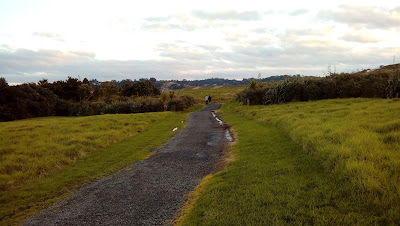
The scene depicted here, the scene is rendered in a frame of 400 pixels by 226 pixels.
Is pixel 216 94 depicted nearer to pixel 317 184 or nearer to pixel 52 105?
pixel 52 105

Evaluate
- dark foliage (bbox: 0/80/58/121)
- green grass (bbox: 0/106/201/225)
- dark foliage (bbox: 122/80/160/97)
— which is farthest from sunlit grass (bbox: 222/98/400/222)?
dark foliage (bbox: 122/80/160/97)

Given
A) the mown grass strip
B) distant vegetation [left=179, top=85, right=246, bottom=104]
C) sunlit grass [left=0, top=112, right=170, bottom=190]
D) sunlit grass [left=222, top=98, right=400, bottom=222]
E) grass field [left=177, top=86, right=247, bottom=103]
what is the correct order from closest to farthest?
the mown grass strip
sunlit grass [left=222, top=98, right=400, bottom=222]
sunlit grass [left=0, top=112, right=170, bottom=190]
distant vegetation [left=179, top=85, right=246, bottom=104]
grass field [left=177, top=86, right=247, bottom=103]

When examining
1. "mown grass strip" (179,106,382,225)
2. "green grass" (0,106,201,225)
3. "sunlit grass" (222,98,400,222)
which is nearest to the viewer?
"mown grass strip" (179,106,382,225)

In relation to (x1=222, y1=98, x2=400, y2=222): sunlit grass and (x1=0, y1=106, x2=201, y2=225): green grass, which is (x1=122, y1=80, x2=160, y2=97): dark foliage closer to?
(x1=0, y1=106, x2=201, y2=225): green grass

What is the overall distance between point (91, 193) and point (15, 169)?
5.19m

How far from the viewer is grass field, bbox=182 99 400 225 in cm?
579

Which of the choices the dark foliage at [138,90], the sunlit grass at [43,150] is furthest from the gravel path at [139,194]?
the dark foliage at [138,90]

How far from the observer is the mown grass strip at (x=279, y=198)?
576cm

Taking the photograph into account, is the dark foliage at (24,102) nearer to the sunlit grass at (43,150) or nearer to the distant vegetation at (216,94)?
the sunlit grass at (43,150)

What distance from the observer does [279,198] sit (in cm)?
679

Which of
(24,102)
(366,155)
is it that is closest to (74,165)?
(366,155)

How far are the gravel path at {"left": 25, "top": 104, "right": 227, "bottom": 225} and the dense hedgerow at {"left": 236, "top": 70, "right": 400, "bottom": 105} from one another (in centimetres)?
2103

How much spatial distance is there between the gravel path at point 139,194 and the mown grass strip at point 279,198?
95cm

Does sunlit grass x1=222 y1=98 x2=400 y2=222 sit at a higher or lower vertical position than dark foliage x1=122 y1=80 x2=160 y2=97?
lower
